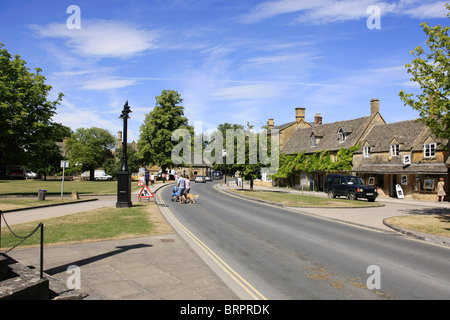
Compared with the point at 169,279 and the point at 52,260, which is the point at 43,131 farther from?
the point at 169,279

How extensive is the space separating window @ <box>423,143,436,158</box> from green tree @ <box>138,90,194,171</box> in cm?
4154

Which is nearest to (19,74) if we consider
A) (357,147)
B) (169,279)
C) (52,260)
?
(52,260)

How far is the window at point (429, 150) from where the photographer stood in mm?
29566

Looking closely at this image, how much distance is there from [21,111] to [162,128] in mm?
36813

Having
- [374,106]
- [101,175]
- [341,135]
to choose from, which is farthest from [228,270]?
[101,175]

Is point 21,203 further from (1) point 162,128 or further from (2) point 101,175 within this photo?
(2) point 101,175

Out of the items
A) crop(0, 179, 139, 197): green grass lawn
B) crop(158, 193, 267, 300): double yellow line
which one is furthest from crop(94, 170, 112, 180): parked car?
crop(158, 193, 267, 300): double yellow line

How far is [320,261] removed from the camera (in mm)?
8164

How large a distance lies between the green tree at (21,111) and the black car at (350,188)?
81.7 ft

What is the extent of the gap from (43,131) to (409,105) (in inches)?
1044

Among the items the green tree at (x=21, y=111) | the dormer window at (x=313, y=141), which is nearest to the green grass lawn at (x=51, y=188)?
the green tree at (x=21, y=111)

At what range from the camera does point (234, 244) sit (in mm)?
10008

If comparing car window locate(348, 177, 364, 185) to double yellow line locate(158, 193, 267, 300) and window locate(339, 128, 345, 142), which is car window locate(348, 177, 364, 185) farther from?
double yellow line locate(158, 193, 267, 300)

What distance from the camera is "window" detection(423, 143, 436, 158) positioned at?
29.6 metres
